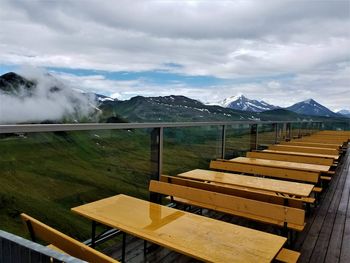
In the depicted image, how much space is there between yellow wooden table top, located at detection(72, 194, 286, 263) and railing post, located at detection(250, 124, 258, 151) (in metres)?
5.34

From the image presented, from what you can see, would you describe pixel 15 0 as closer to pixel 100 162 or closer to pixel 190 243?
pixel 100 162

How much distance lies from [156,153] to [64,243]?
251 centimetres

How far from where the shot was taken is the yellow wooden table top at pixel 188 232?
2.23 m

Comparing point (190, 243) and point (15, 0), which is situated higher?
point (15, 0)

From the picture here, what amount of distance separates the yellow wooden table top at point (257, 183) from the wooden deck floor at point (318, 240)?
53cm

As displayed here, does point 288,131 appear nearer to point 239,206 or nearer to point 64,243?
point 239,206

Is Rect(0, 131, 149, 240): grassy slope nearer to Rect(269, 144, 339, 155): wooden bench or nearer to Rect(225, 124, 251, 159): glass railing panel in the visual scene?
Rect(225, 124, 251, 159): glass railing panel

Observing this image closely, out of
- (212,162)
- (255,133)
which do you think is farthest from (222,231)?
(255,133)

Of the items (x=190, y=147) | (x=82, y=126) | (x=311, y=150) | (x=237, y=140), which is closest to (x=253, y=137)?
(x=237, y=140)

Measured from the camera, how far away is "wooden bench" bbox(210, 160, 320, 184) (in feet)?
15.1

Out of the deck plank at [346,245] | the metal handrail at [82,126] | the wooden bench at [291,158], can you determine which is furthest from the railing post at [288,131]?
the deck plank at [346,245]

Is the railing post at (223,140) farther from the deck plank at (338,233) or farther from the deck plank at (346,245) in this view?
the deck plank at (346,245)

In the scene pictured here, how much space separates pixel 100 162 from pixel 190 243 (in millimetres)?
1478

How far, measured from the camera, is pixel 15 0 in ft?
25.4
